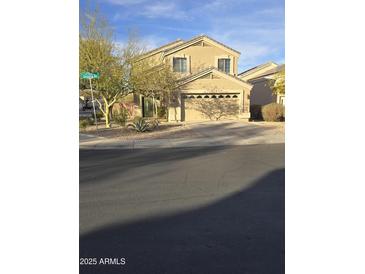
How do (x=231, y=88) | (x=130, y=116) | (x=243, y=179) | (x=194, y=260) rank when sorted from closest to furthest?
(x=194, y=260) → (x=243, y=179) → (x=231, y=88) → (x=130, y=116)

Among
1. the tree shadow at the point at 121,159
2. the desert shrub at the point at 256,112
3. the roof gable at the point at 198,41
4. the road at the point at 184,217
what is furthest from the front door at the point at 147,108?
the road at the point at 184,217

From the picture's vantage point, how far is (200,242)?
307cm

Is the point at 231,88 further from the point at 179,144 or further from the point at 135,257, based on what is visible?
the point at 135,257

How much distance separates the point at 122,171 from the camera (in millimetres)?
→ 6223

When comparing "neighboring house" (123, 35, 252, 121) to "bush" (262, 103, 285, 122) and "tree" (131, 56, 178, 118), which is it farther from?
"bush" (262, 103, 285, 122)

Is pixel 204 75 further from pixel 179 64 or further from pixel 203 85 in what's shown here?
pixel 179 64

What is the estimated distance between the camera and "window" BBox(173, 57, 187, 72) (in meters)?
21.1

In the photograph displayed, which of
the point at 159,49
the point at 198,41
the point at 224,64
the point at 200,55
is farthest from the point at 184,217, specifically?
the point at 159,49

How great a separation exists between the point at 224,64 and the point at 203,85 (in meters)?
3.98

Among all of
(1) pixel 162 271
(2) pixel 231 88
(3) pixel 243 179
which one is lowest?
(1) pixel 162 271

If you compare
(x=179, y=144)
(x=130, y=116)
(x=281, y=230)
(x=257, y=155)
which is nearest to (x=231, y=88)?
(x=130, y=116)

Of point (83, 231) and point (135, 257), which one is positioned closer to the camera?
point (135, 257)

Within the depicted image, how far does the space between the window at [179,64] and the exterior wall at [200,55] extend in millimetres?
Result: 329

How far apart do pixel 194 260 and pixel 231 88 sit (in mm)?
18353
